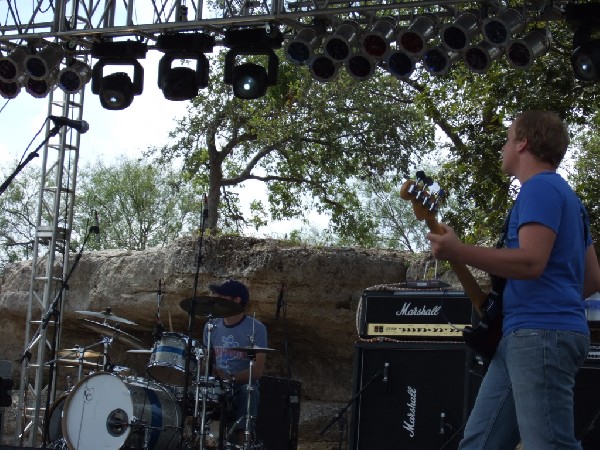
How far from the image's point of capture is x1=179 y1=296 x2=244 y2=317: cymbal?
781 centimetres

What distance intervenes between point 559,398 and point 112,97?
22.0 feet

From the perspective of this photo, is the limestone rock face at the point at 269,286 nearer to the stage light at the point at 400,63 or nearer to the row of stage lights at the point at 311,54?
the row of stage lights at the point at 311,54

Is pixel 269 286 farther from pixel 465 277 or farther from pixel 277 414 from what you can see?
pixel 465 277

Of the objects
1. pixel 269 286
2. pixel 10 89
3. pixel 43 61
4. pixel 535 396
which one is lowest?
pixel 535 396

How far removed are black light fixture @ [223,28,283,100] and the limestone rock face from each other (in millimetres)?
4419

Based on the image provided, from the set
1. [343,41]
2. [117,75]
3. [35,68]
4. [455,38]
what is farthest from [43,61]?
[455,38]

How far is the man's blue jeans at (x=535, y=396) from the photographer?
10.2 feet

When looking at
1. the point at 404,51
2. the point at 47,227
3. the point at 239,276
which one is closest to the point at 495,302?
the point at 404,51

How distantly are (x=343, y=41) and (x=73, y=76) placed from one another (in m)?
2.79

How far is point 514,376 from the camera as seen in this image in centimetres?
320

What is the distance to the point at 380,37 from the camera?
8.22 meters

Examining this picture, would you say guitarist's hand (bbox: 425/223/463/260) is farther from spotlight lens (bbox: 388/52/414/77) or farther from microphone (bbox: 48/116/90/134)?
spotlight lens (bbox: 388/52/414/77)

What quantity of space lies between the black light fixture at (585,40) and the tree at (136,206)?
79.3 ft

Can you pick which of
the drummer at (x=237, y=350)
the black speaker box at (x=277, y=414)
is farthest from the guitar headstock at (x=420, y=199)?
the black speaker box at (x=277, y=414)
